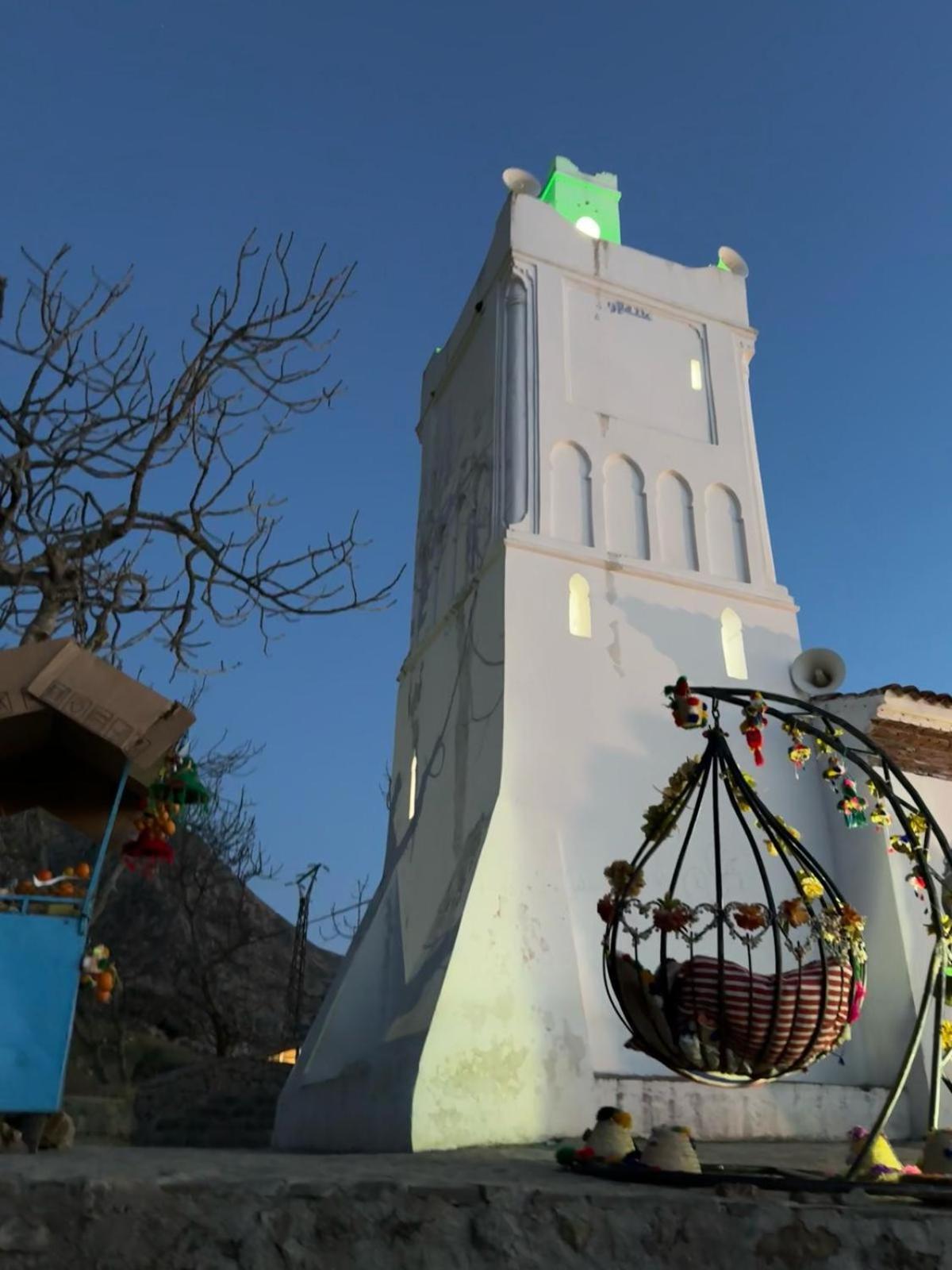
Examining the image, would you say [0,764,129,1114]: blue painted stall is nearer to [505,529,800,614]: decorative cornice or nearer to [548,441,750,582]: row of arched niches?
[505,529,800,614]: decorative cornice

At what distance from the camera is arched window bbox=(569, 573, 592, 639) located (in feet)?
29.8

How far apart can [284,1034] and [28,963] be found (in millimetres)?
18102

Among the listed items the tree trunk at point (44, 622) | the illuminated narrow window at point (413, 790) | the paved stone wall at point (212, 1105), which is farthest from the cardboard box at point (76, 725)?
the paved stone wall at point (212, 1105)

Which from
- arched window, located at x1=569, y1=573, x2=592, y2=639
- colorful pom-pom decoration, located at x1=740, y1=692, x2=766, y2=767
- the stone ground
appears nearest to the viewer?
the stone ground

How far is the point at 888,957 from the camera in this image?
788 cm

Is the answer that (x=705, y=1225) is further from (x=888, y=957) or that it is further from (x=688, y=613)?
(x=688, y=613)

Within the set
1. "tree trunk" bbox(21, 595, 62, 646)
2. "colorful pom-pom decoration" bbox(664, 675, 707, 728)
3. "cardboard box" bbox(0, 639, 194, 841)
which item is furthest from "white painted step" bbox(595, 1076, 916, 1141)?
"tree trunk" bbox(21, 595, 62, 646)

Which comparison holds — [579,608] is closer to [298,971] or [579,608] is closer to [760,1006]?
[760,1006]

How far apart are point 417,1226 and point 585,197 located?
13.4 m

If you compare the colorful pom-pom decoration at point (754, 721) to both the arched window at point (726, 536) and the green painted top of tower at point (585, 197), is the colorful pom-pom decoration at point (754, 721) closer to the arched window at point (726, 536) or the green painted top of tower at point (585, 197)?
the arched window at point (726, 536)

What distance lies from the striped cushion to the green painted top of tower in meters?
11.3

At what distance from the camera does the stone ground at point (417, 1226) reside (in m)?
2.61

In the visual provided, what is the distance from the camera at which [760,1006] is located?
412 cm

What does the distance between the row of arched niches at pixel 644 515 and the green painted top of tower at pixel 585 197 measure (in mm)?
4529
